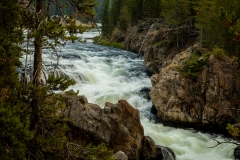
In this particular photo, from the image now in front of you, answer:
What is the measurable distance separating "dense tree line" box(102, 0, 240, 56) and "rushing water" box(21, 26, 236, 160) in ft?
12.7

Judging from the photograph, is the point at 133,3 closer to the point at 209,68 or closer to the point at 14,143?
the point at 209,68

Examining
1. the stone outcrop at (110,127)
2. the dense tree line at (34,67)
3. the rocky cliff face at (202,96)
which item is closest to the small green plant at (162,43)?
the rocky cliff face at (202,96)

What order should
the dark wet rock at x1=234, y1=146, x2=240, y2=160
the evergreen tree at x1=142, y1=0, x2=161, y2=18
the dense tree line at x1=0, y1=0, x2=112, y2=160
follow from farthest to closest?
the evergreen tree at x1=142, y1=0, x2=161, y2=18, the dark wet rock at x1=234, y1=146, x2=240, y2=160, the dense tree line at x1=0, y1=0, x2=112, y2=160

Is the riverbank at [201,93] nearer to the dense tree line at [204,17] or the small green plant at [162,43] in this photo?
the dense tree line at [204,17]

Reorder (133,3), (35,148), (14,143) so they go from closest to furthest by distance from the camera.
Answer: (14,143), (35,148), (133,3)

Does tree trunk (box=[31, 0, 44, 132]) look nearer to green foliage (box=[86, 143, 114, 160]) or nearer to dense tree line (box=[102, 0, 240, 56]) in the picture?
green foliage (box=[86, 143, 114, 160])

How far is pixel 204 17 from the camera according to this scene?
85.3ft

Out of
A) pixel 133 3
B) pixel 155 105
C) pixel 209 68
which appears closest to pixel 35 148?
pixel 155 105

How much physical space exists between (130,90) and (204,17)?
10135 millimetres

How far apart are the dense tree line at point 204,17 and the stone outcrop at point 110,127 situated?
666 centimetres

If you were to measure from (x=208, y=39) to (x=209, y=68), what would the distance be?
22.1 ft

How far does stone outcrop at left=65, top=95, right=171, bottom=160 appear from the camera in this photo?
12.2 meters

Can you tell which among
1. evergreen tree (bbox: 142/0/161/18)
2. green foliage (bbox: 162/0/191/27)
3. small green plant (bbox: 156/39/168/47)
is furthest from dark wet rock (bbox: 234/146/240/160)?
evergreen tree (bbox: 142/0/161/18)

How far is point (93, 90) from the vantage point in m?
→ 25.2
